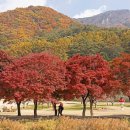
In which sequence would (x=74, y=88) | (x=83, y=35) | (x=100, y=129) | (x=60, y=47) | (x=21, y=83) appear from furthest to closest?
(x=83, y=35) → (x=60, y=47) → (x=74, y=88) → (x=21, y=83) → (x=100, y=129)

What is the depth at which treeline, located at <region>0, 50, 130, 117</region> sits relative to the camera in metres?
38.9

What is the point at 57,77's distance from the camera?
39969 millimetres

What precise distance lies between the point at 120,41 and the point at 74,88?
428 feet

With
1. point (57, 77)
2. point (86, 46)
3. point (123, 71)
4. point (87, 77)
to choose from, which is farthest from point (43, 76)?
point (86, 46)

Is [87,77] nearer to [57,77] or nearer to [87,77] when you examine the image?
[87,77]

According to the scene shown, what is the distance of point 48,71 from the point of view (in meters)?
40.0

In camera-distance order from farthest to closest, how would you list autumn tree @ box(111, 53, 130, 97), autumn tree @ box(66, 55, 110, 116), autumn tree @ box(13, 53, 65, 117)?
1. autumn tree @ box(66, 55, 110, 116)
2. autumn tree @ box(111, 53, 130, 97)
3. autumn tree @ box(13, 53, 65, 117)

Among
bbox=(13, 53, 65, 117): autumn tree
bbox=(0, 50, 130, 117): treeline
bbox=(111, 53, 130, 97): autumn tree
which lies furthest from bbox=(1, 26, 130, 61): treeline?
bbox=(13, 53, 65, 117): autumn tree

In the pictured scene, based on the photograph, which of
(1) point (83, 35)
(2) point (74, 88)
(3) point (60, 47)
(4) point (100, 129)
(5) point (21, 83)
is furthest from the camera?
(1) point (83, 35)

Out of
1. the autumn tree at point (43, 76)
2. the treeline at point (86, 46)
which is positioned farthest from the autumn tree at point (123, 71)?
the treeline at point (86, 46)

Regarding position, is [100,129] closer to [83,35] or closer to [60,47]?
[60,47]

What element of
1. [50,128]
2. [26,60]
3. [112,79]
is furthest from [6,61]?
[50,128]

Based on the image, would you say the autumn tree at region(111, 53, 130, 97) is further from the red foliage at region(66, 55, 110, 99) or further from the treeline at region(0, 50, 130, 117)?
the red foliage at region(66, 55, 110, 99)

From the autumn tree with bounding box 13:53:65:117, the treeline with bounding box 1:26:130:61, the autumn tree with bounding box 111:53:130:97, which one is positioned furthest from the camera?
the treeline with bounding box 1:26:130:61
